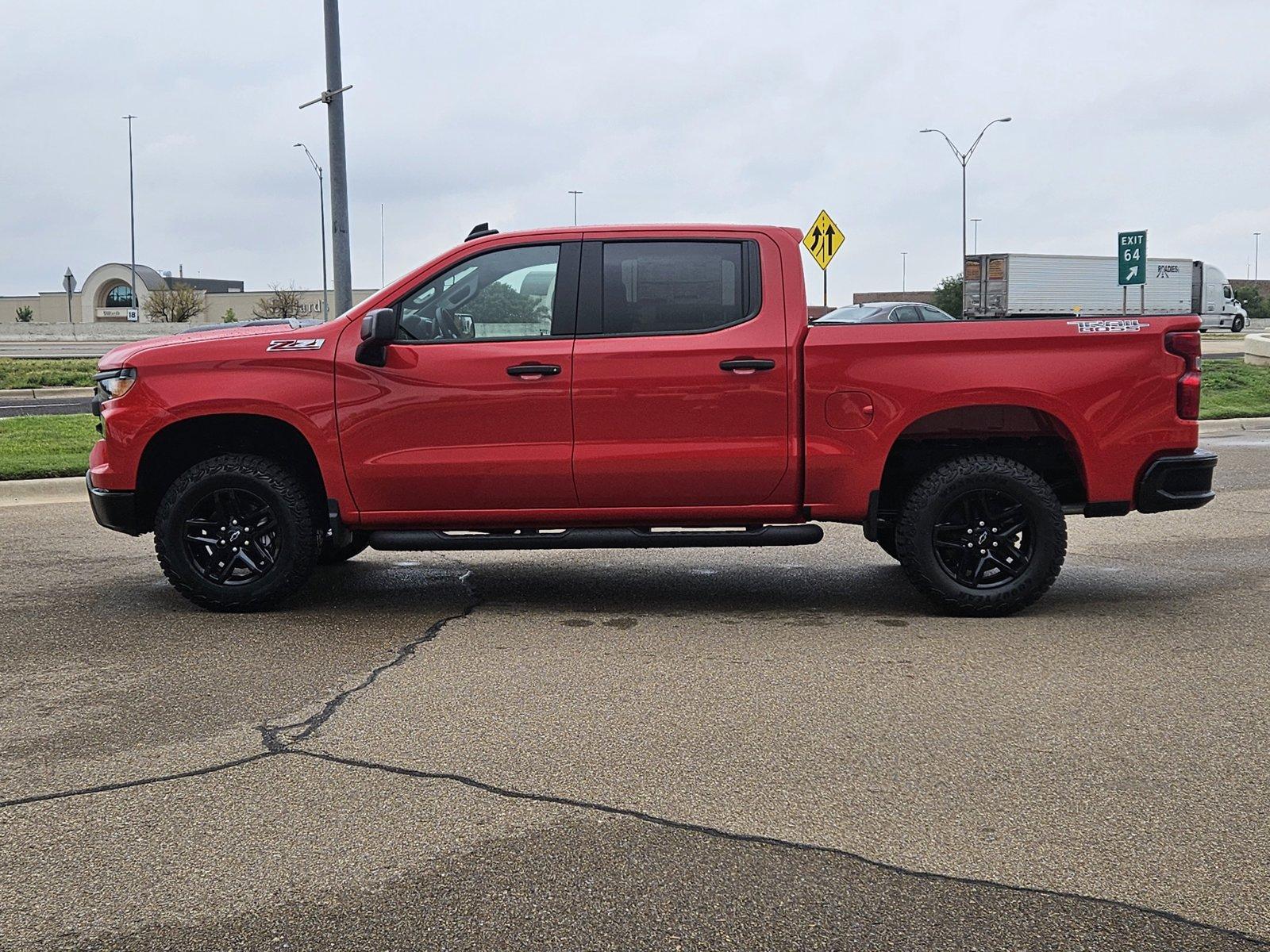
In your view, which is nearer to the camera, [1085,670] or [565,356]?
[1085,670]

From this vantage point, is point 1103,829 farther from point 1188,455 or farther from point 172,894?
point 1188,455

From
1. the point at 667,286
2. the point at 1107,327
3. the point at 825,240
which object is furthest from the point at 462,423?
the point at 825,240

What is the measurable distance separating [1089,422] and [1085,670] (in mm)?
1637

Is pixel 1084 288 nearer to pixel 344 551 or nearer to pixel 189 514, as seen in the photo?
pixel 344 551

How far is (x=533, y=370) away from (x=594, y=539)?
3.15 feet

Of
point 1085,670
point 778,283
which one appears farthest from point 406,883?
point 778,283

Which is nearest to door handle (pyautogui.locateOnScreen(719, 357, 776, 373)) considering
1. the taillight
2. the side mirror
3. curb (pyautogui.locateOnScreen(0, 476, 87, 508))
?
the side mirror

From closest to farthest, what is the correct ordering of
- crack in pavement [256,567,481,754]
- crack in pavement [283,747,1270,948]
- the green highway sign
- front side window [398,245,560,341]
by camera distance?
crack in pavement [283,747,1270,948] < crack in pavement [256,567,481,754] < front side window [398,245,560,341] < the green highway sign

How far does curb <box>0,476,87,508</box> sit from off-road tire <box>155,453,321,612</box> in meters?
5.49

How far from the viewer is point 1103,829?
13.3 ft

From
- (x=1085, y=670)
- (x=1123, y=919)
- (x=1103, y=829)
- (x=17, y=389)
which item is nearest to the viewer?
(x=1123, y=919)

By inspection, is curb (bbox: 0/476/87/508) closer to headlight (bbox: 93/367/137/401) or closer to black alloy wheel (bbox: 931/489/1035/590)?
headlight (bbox: 93/367/137/401)

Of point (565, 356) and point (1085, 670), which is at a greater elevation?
point (565, 356)

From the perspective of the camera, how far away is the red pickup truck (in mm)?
7066
